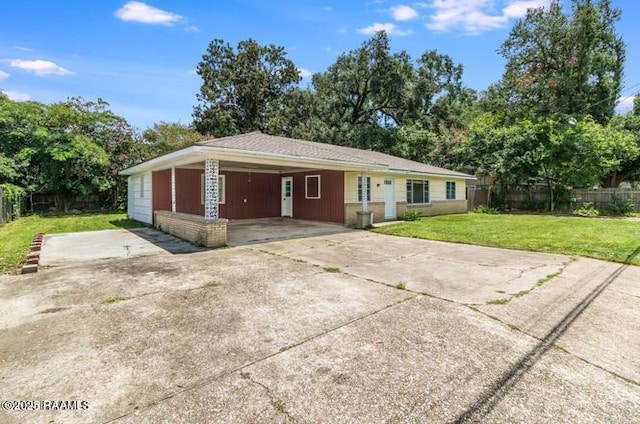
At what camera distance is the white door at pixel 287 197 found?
15059mm

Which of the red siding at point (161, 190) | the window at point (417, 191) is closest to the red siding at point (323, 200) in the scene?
the window at point (417, 191)

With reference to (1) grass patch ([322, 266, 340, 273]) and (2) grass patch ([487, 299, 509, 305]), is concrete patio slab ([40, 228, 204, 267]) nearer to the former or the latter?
(1) grass patch ([322, 266, 340, 273])

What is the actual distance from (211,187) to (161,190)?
220 inches

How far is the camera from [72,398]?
233 cm

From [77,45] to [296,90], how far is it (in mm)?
19592

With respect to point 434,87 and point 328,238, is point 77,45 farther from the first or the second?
point 434,87

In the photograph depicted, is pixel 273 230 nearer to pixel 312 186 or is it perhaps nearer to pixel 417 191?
pixel 312 186

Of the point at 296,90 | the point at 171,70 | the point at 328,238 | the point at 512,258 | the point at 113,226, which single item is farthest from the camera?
A: the point at 296,90

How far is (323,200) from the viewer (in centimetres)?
1348

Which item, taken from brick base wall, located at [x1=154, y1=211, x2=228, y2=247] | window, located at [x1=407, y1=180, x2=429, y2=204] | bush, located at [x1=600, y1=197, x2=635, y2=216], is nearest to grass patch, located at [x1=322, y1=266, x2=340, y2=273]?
brick base wall, located at [x1=154, y1=211, x2=228, y2=247]

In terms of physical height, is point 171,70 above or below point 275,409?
above

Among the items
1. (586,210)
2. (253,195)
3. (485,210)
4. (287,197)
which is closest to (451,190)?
(485,210)

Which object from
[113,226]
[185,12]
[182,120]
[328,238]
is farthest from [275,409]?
[182,120]

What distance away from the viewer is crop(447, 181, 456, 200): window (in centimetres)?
1836
